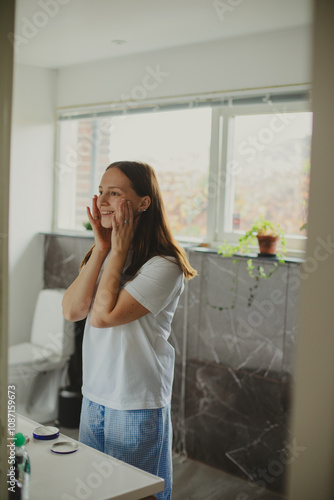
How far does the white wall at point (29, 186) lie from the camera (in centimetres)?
365

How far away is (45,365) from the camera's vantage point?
3332mm

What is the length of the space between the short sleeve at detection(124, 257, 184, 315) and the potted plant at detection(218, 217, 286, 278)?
1.19 metres

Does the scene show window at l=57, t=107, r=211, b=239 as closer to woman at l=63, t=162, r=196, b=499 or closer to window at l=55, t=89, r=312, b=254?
window at l=55, t=89, r=312, b=254

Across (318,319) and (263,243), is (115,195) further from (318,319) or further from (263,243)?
(263,243)

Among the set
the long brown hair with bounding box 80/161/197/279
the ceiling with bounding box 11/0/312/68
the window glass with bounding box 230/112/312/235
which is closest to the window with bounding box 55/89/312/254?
the window glass with bounding box 230/112/312/235

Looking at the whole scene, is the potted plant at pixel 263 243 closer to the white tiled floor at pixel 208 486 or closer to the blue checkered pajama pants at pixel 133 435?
the white tiled floor at pixel 208 486

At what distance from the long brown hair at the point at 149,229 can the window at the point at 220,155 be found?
3.77ft

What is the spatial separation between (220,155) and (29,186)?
1.41 meters

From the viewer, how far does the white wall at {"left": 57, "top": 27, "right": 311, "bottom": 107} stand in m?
2.70

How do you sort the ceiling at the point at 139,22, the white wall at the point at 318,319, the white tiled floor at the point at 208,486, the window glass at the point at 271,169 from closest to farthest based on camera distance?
the white wall at the point at 318,319 → the ceiling at the point at 139,22 → the white tiled floor at the point at 208,486 → the window glass at the point at 271,169

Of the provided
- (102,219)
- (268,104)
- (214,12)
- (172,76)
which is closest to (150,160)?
(172,76)

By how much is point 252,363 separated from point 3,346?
2.17 meters

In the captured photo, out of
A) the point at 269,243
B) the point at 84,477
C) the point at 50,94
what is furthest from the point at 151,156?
the point at 84,477

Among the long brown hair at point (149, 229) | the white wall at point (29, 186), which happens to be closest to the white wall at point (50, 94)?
the white wall at point (29, 186)
